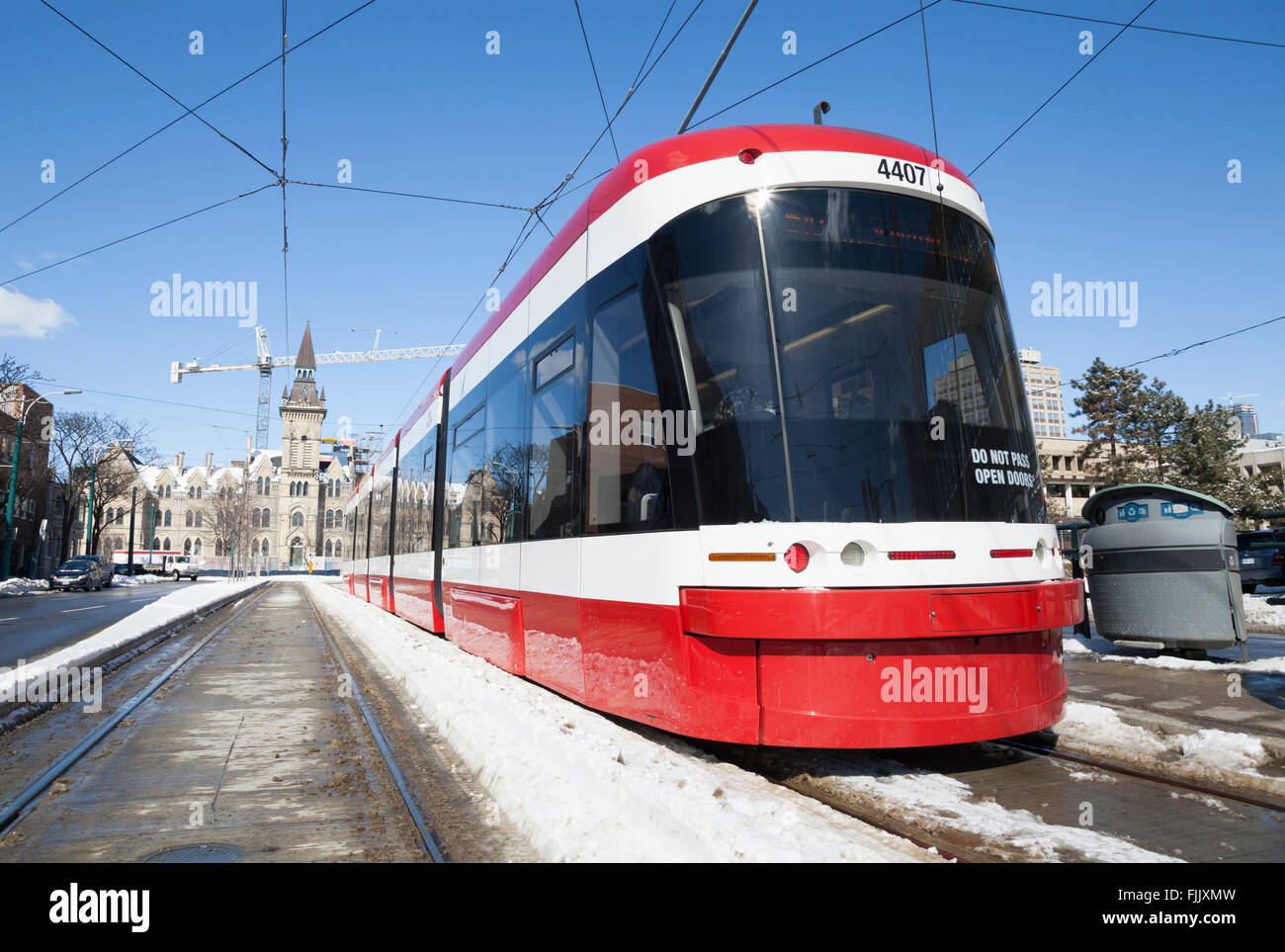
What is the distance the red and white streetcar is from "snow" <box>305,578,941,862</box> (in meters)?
0.30

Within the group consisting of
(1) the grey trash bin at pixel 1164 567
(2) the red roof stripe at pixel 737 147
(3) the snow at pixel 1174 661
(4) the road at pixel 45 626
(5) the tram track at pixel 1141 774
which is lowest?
(4) the road at pixel 45 626

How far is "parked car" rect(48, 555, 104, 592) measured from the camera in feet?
129

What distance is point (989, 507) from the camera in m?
4.76

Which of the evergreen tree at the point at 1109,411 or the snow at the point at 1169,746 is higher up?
the evergreen tree at the point at 1109,411

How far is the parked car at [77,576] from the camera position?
39344mm

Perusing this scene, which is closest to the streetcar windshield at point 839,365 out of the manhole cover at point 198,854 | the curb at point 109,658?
the manhole cover at point 198,854

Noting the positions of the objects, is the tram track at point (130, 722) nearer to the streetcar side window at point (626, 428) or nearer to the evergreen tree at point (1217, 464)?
the streetcar side window at point (626, 428)

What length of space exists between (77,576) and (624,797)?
4470 centimetres

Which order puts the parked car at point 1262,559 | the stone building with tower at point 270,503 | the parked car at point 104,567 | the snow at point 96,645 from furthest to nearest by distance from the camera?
the stone building with tower at point 270,503, the parked car at point 104,567, the parked car at point 1262,559, the snow at point 96,645

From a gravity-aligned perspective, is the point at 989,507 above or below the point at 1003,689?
above

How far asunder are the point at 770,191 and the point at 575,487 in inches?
96.2

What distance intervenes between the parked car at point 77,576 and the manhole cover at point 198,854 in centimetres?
4319
